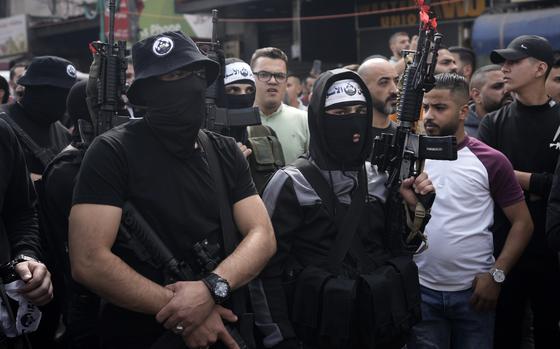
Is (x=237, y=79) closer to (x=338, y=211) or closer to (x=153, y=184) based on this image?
(x=338, y=211)

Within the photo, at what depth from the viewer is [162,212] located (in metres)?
2.64

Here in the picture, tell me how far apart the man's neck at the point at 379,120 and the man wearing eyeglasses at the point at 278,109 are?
27.8 inches

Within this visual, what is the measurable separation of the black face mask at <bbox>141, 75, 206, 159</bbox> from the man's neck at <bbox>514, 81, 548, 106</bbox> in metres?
2.58

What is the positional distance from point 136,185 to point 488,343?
2.17 m

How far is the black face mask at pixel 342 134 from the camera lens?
3279 mm

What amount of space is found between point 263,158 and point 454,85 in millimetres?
1256

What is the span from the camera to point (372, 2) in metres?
14.9

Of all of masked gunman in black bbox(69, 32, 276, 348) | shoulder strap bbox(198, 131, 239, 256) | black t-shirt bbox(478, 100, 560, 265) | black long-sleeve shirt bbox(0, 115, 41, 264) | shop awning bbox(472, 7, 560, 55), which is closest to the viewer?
masked gunman in black bbox(69, 32, 276, 348)

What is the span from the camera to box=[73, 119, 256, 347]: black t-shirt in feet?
8.41

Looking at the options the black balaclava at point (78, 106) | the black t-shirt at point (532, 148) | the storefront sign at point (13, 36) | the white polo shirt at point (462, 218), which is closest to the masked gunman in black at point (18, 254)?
the black balaclava at point (78, 106)

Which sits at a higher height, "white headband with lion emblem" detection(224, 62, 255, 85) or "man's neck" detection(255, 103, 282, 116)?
"white headband with lion emblem" detection(224, 62, 255, 85)

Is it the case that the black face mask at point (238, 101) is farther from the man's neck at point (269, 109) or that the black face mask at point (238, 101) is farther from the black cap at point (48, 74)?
the black cap at point (48, 74)

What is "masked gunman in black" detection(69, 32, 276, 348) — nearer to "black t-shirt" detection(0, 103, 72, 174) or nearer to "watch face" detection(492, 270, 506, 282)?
"watch face" detection(492, 270, 506, 282)

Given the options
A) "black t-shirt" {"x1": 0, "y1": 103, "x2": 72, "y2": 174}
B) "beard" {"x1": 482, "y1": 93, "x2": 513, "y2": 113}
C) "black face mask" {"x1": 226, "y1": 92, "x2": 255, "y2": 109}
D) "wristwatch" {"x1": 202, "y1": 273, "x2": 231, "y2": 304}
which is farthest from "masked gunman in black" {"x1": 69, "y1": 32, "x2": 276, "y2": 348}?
"beard" {"x1": 482, "y1": 93, "x2": 513, "y2": 113}
